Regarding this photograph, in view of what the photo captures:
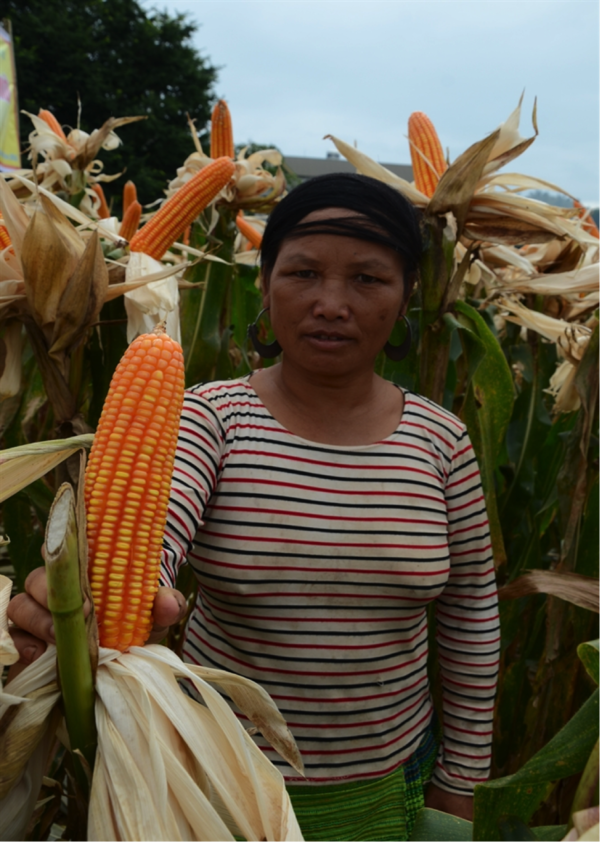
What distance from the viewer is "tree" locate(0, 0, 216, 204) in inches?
633

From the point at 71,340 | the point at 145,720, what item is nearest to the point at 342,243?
the point at 71,340

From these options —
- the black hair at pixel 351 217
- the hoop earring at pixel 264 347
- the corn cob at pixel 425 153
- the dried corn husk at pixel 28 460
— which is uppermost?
the corn cob at pixel 425 153

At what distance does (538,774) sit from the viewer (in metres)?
0.66

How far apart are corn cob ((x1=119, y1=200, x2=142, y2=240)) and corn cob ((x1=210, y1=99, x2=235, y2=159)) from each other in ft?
2.63

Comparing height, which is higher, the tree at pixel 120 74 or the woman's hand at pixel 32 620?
the tree at pixel 120 74

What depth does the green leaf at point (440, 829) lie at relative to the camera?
0.77 metres

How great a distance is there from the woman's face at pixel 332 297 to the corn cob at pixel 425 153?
2.74 ft

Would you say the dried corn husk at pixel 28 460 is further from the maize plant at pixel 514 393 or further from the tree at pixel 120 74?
the tree at pixel 120 74

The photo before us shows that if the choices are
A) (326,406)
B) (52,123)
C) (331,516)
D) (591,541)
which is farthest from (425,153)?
(52,123)

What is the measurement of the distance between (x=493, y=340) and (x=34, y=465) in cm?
135

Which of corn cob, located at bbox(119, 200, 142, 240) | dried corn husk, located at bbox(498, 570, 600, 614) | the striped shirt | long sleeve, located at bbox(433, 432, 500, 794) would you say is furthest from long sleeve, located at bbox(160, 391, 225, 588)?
corn cob, located at bbox(119, 200, 142, 240)

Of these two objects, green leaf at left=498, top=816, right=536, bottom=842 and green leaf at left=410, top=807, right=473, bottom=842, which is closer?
green leaf at left=498, top=816, right=536, bottom=842

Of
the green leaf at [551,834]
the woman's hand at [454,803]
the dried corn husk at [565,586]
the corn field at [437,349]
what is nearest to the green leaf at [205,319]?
the corn field at [437,349]

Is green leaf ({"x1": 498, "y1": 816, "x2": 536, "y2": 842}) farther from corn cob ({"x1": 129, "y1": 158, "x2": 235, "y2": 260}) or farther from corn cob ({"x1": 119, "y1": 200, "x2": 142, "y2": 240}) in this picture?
corn cob ({"x1": 119, "y1": 200, "x2": 142, "y2": 240})
